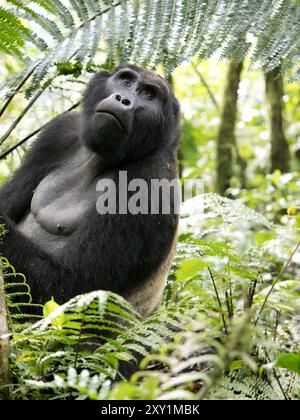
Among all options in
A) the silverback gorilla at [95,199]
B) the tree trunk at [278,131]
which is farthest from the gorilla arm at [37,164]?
the tree trunk at [278,131]

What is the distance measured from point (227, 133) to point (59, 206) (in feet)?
12.9

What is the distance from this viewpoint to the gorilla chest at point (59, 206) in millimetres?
3637

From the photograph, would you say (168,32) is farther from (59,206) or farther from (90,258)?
(90,258)

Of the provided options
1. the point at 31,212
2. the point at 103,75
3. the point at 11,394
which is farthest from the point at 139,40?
the point at 11,394

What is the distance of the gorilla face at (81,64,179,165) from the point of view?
138 inches

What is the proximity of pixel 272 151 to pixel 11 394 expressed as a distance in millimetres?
Result: 6166

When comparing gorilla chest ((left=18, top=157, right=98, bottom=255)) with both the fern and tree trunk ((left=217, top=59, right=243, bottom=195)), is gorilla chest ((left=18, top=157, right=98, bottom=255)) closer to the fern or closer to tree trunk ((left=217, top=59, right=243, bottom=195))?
the fern

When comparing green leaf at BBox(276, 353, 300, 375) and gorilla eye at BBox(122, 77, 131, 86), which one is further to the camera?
gorilla eye at BBox(122, 77, 131, 86)

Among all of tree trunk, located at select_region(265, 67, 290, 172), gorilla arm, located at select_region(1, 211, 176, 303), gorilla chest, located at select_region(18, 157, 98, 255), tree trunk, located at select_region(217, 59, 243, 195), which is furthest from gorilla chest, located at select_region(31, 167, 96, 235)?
tree trunk, located at select_region(265, 67, 290, 172)

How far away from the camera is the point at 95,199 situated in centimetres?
356

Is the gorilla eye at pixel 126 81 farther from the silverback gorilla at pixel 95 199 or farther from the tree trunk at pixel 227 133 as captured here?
the tree trunk at pixel 227 133

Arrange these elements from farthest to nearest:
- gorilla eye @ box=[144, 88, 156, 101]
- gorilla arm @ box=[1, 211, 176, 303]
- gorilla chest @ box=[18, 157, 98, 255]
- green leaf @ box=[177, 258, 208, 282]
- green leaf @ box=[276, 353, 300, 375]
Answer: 1. gorilla eye @ box=[144, 88, 156, 101]
2. gorilla chest @ box=[18, 157, 98, 255]
3. gorilla arm @ box=[1, 211, 176, 303]
4. green leaf @ box=[177, 258, 208, 282]
5. green leaf @ box=[276, 353, 300, 375]

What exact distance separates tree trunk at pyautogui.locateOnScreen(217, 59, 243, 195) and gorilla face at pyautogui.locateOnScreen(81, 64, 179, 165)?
3.12 meters

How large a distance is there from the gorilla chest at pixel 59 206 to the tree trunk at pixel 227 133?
3.23m
